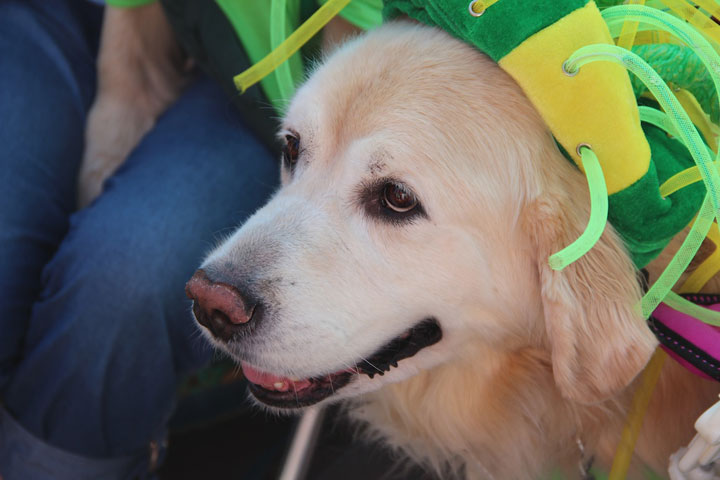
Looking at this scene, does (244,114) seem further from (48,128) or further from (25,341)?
(25,341)

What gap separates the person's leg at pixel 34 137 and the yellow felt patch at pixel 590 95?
1242 millimetres

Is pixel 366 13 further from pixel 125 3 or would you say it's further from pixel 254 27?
pixel 125 3

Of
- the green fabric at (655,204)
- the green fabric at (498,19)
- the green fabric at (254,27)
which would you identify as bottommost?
the green fabric at (254,27)

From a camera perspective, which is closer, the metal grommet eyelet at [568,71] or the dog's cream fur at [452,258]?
the metal grommet eyelet at [568,71]

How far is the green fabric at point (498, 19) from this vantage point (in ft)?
3.05

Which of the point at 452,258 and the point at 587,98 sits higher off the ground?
the point at 587,98

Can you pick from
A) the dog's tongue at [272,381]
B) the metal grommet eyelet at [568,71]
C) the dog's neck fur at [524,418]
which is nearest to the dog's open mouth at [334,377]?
the dog's tongue at [272,381]

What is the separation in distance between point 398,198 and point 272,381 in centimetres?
44

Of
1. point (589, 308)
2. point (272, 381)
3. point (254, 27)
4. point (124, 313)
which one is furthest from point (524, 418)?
point (254, 27)

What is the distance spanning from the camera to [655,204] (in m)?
0.96

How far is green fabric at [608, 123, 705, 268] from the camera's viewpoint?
0.96 meters

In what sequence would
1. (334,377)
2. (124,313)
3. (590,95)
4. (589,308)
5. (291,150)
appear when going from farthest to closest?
1. (124,313)
2. (291,150)
3. (334,377)
4. (589,308)
5. (590,95)

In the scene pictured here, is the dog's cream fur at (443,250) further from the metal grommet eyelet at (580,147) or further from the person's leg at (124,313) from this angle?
the person's leg at (124,313)

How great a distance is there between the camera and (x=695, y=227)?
95cm
